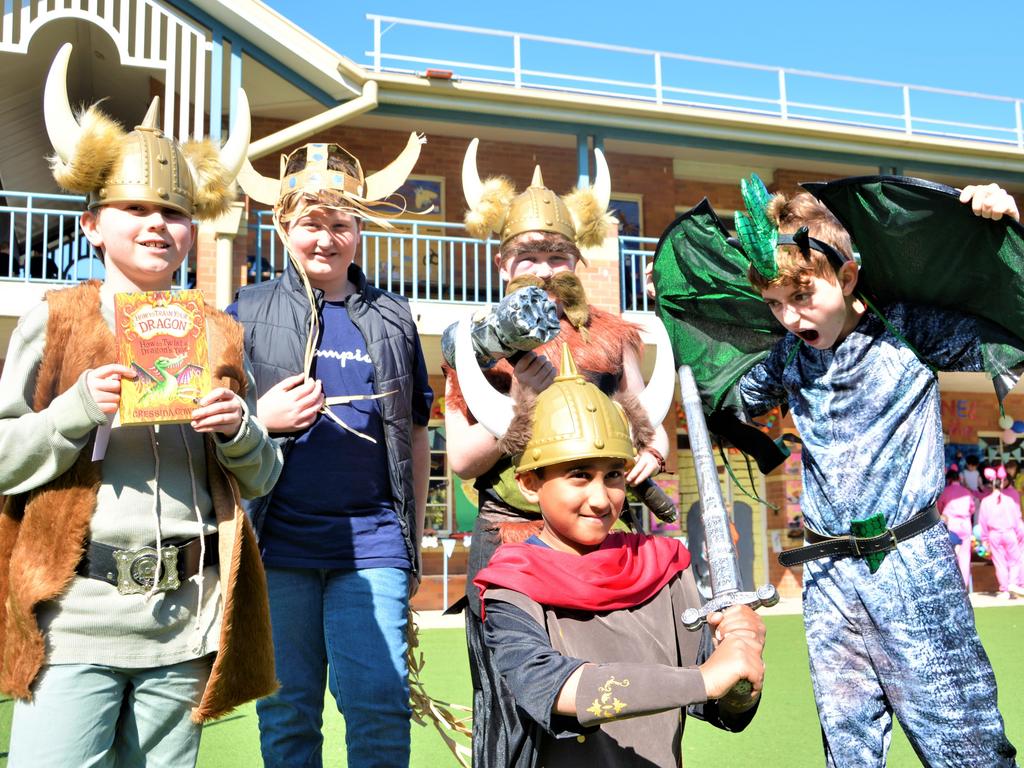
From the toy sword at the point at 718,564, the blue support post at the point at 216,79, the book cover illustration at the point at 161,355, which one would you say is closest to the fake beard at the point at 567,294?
the book cover illustration at the point at 161,355

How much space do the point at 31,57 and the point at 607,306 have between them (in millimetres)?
6914

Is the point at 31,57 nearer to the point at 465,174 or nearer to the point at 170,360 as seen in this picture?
the point at 465,174

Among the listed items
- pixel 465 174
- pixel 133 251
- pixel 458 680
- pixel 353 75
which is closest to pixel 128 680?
pixel 133 251

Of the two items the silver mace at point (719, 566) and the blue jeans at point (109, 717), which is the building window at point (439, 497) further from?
the silver mace at point (719, 566)

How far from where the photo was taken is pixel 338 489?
2.86 m

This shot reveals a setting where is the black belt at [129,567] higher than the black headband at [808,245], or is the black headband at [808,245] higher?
the black headband at [808,245]

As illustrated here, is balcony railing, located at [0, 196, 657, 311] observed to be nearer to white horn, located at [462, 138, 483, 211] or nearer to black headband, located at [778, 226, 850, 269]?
white horn, located at [462, 138, 483, 211]

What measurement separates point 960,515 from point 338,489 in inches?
473

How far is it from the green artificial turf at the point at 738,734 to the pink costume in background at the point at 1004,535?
7089 mm

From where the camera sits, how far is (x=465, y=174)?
11.8 feet

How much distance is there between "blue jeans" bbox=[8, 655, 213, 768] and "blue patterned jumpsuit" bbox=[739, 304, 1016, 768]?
1528 mm

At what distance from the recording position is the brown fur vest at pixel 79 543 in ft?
6.74

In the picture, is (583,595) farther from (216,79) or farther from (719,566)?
(216,79)

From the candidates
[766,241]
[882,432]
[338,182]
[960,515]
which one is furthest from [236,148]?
[960,515]
